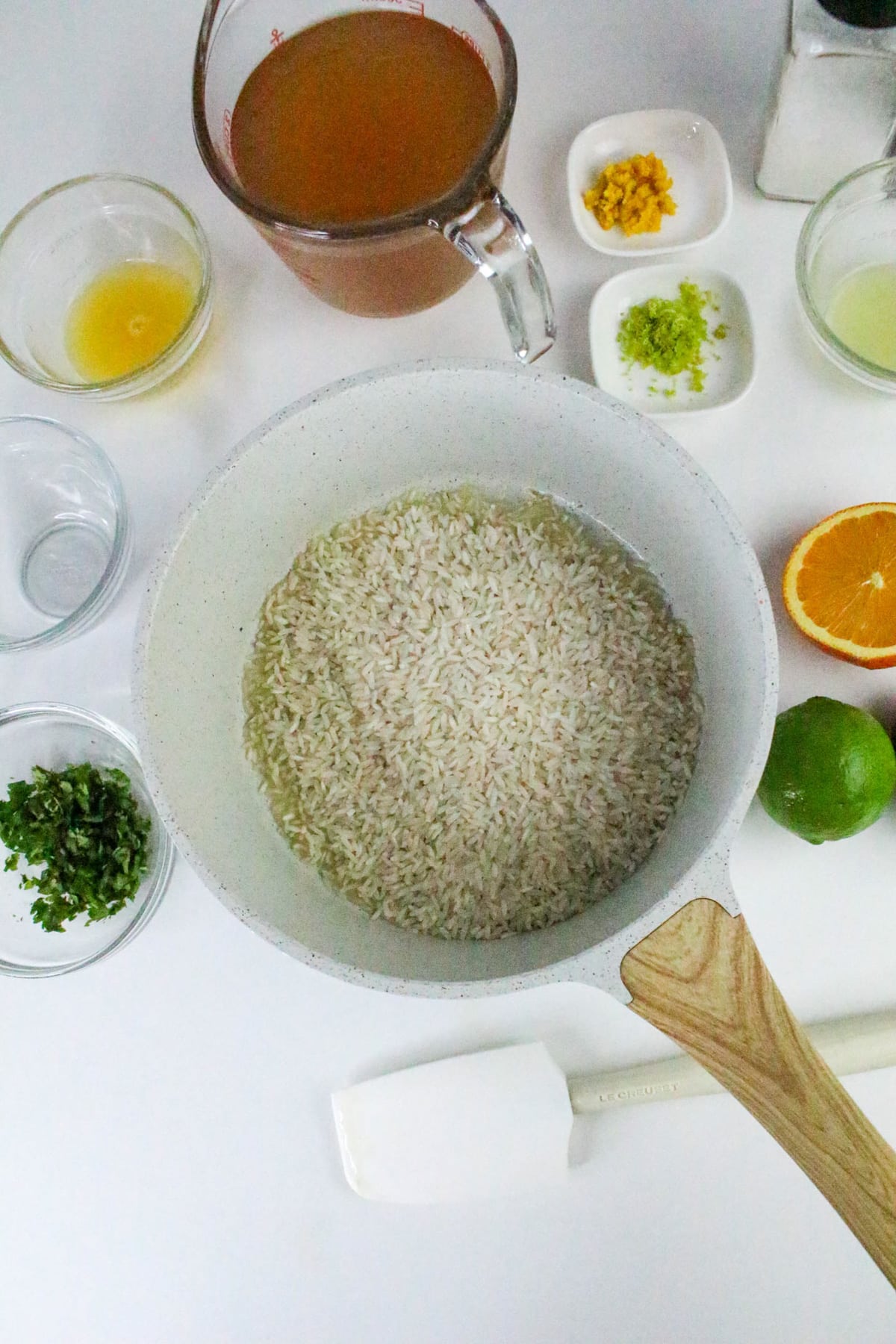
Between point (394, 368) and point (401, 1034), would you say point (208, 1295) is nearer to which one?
point (401, 1034)

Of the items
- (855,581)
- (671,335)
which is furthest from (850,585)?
(671,335)

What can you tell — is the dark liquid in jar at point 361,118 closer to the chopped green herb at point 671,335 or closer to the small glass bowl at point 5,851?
the chopped green herb at point 671,335

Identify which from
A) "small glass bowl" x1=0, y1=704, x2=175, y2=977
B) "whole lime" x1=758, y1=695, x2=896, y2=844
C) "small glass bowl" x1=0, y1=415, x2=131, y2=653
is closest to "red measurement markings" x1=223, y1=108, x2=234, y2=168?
"small glass bowl" x1=0, y1=415, x2=131, y2=653

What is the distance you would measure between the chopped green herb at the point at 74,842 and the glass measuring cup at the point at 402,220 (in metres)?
0.52

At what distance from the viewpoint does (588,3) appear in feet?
3.51

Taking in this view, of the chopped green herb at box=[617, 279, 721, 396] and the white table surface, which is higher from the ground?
the chopped green herb at box=[617, 279, 721, 396]

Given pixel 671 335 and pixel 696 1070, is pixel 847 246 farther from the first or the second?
pixel 696 1070

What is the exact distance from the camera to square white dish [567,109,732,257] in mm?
1015

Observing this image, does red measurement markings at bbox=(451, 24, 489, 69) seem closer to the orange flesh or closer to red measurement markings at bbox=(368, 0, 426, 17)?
red measurement markings at bbox=(368, 0, 426, 17)

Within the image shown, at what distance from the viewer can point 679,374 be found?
100cm

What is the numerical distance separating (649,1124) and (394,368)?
712 mm

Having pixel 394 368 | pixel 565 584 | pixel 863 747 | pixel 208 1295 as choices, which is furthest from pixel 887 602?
pixel 208 1295

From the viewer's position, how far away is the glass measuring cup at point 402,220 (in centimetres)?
79

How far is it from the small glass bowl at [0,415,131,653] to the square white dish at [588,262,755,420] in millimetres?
489
